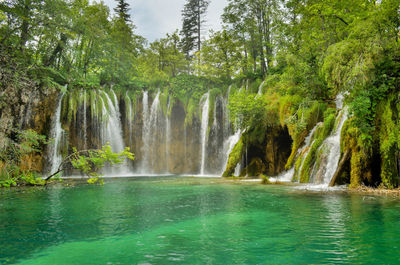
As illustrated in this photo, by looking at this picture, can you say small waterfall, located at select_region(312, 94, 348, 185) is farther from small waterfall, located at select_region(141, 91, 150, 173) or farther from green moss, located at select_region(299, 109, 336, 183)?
small waterfall, located at select_region(141, 91, 150, 173)

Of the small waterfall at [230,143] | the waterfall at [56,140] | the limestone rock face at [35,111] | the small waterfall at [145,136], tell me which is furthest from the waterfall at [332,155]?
the waterfall at [56,140]

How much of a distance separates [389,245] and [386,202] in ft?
14.6

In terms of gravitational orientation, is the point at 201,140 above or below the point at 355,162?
above

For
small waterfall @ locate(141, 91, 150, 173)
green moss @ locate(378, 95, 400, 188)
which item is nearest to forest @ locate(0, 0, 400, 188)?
green moss @ locate(378, 95, 400, 188)

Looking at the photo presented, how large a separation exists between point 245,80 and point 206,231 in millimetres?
25116

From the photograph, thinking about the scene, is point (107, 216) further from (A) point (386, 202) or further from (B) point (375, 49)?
(B) point (375, 49)

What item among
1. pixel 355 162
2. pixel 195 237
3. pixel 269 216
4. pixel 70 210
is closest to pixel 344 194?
pixel 355 162

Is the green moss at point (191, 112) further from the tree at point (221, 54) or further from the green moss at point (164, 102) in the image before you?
the tree at point (221, 54)

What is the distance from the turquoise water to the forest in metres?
1.34

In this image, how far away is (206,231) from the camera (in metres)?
6.28

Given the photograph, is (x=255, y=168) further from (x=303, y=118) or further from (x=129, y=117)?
(x=129, y=117)

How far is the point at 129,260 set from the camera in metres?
4.60

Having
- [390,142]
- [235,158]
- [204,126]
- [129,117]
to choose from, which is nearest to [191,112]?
[204,126]

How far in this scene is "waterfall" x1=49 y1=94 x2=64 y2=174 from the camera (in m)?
24.6
